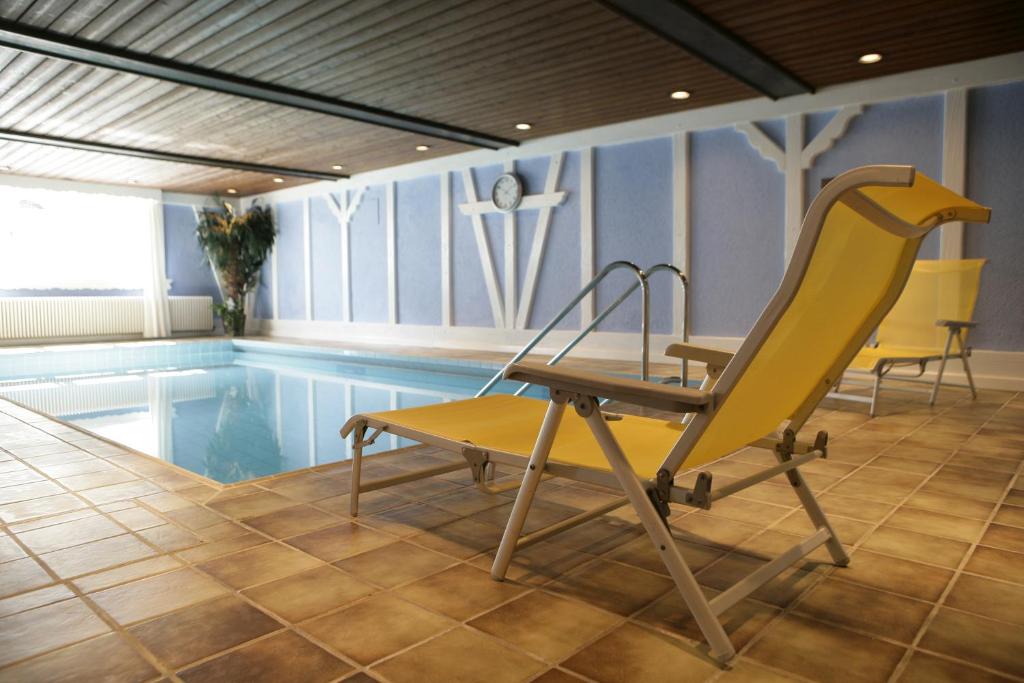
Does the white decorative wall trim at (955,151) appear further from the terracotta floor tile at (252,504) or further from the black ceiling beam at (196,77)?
the terracotta floor tile at (252,504)

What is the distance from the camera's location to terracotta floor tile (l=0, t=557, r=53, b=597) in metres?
1.84

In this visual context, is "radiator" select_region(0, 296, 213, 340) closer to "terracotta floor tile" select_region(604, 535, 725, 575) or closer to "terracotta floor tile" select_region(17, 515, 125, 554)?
"terracotta floor tile" select_region(17, 515, 125, 554)

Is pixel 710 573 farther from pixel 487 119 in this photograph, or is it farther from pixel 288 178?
pixel 288 178

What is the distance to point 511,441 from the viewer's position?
202 centimetres

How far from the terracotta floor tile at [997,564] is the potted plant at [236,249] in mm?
11480

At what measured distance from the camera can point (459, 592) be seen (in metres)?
1.79

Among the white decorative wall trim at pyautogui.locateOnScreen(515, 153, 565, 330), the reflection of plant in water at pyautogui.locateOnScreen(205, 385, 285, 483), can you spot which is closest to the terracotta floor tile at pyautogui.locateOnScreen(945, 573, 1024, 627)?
the reflection of plant in water at pyautogui.locateOnScreen(205, 385, 285, 483)

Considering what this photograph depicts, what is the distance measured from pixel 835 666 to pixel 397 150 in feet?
27.2

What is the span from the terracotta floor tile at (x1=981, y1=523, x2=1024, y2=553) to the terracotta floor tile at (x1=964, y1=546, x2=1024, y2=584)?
42 mm

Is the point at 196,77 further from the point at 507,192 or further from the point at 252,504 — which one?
the point at 252,504

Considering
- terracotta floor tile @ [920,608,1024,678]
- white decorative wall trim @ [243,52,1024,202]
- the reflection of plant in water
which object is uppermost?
white decorative wall trim @ [243,52,1024,202]

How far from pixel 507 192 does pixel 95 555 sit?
712 cm

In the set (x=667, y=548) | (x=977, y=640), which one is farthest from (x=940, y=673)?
(x=667, y=548)

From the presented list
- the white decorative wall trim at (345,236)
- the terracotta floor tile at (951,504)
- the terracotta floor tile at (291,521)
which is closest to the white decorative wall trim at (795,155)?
the terracotta floor tile at (951,504)
